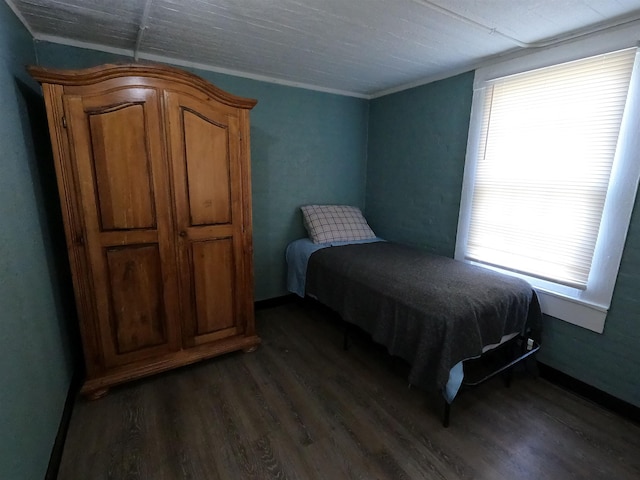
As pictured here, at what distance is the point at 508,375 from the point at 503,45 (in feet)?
7.24

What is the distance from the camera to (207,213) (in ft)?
6.63

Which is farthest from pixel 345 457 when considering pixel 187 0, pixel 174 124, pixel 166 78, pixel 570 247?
pixel 187 0

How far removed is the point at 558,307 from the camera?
1979 mm

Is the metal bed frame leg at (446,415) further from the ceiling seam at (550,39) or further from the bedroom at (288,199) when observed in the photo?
the ceiling seam at (550,39)

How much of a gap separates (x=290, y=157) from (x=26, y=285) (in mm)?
2231

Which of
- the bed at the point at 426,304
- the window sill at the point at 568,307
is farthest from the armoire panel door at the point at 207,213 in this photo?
the window sill at the point at 568,307

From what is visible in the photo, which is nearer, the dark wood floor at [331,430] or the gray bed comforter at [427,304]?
the dark wood floor at [331,430]

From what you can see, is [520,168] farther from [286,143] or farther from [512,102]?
[286,143]

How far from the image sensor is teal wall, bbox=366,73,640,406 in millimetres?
1722

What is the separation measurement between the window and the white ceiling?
0.86 feet

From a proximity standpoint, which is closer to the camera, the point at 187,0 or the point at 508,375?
the point at 187,0

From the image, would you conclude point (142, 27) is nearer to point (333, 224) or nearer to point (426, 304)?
point (333, 224)

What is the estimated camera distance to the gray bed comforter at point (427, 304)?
5.20 feet

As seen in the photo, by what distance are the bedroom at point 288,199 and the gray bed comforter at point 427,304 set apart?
0.44 meters
